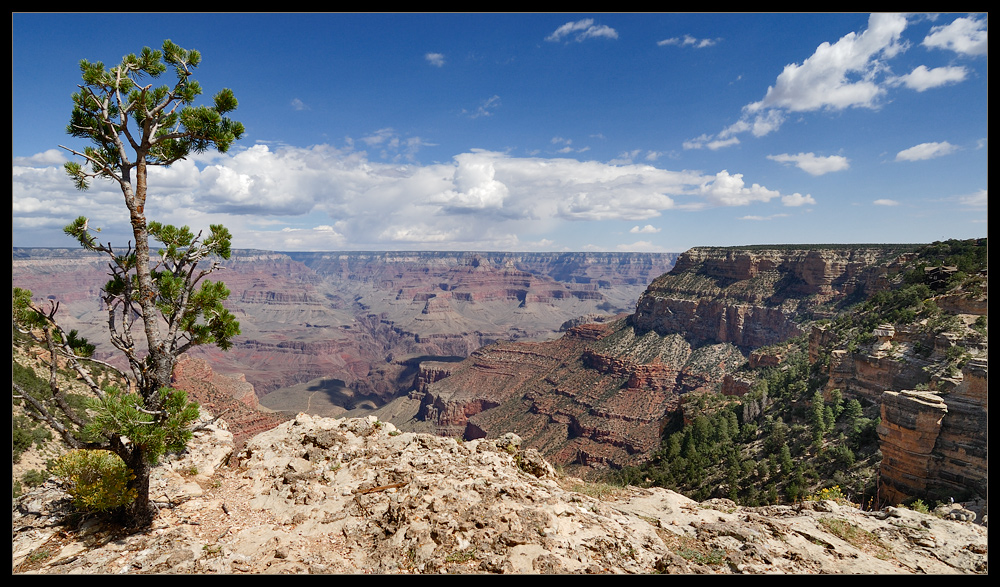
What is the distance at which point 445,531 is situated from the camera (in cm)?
889

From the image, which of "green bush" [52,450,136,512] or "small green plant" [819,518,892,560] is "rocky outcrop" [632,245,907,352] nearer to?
"small green plant" [819,518,892,560]

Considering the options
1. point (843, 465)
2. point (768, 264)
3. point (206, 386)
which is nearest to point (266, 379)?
point (206, 386)

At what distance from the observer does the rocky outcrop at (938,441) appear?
1612cm

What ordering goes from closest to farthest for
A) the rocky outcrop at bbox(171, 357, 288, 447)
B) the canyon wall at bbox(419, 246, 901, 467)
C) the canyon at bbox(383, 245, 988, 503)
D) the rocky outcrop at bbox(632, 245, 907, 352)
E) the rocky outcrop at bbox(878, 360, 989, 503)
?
the rocky outcrop at bbox(878, 360, 989, 503)
the canyon at bbox(383, 245, 988, 503)
the rocky outcrop at bbox(171, 357, 288, 447)
the canyon wall at bbox(419, 246, 901, 467)
the rocky outcrop at bbox(632, 245, 907, 352)

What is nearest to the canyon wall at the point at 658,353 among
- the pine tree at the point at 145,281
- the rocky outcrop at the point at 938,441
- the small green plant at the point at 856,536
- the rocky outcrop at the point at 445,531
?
the rocky outcrop at the point at 938,441

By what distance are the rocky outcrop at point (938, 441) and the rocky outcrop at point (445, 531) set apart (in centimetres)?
591

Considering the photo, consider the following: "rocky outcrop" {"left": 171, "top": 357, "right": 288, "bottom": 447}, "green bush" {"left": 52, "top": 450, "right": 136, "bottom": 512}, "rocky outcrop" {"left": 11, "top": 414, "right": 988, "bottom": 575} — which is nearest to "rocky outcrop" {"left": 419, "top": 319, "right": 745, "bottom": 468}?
"rocky outcrop" {"left": 171, "top": 357, "right": 288, "bottom": 447}

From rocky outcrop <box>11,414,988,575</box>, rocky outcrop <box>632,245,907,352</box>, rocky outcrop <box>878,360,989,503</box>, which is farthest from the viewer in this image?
rocky outcrop <box>632,245,907,352</box>

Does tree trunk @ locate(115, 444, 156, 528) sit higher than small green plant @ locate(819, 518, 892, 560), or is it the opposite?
tree trunk @ locate(115, 444, 156, 528)

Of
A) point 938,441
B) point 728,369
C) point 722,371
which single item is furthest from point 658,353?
point 938,441

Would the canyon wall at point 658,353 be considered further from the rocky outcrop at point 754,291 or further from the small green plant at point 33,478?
the small green plant at point 33,478

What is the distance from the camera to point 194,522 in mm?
9844

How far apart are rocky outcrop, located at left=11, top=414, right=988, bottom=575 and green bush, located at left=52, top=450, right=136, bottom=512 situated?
945 mm

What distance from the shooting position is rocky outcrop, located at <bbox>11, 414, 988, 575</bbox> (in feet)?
26.9
